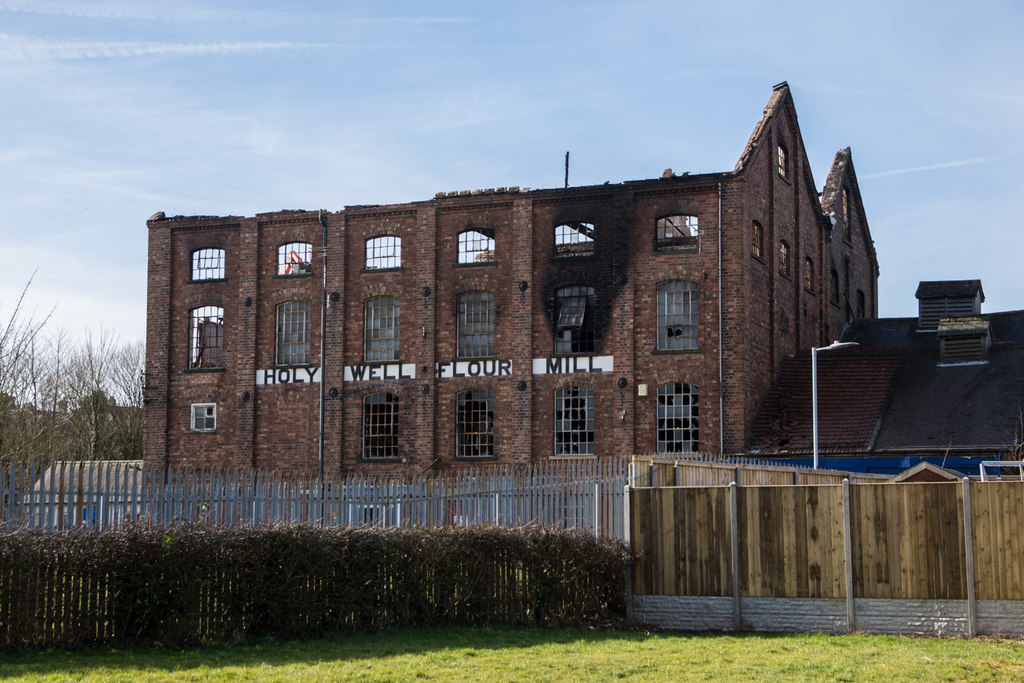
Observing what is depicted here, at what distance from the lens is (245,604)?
14.7 metres

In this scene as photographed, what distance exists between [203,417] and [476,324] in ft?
32.9

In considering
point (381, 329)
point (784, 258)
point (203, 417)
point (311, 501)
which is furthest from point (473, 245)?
point (311, 501)

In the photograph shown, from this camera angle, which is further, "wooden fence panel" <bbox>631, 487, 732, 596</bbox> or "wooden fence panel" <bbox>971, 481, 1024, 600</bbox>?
"wooden fence panel" <bbox>631, 487, 732, 596</bbox>

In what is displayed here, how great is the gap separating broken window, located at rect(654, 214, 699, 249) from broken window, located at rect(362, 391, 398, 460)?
9.84 metres

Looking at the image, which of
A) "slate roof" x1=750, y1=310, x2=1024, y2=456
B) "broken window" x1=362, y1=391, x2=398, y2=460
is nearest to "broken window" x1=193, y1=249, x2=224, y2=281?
"broken window" x1=362, y1=391, x2=398, y2=460

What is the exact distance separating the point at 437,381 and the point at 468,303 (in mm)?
2674

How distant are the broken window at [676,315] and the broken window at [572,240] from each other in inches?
111

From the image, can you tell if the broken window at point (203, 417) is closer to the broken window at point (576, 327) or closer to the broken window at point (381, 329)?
the broken window at point (381, 329)

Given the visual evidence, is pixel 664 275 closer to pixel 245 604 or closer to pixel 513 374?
pixel 513 374

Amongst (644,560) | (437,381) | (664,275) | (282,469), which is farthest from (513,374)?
(644,560)

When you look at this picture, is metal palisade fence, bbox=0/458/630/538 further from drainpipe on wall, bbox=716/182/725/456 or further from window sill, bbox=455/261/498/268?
window sill, bbox=455/261/498/268

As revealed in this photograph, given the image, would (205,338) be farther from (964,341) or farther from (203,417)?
(964,341)

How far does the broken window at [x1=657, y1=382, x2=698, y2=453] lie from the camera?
33844 mm

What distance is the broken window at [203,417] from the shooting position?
38.5m
